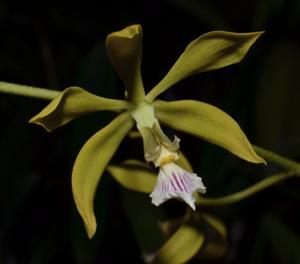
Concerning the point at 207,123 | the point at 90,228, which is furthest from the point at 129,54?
the point at 90,228

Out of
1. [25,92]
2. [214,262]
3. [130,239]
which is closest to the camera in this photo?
[25,92]

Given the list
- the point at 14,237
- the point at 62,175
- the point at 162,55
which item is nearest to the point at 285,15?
the point at 162,55

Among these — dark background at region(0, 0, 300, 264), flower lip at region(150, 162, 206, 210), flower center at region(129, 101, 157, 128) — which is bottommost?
dark background at region(0, 0, 300, 264)

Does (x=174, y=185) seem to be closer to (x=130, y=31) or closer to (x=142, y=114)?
(x=142, y=114)

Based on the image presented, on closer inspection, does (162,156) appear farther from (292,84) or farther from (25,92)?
(292,84)

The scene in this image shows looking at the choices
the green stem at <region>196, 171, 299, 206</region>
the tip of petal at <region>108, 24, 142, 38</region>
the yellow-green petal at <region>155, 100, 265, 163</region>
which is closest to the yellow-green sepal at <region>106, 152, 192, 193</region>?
the green stem at <region>196, 171, 299, 206</region>

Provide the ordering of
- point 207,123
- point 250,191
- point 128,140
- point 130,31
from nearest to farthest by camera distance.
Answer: point 130,31
point 207,123
point 250,191
point 128,140

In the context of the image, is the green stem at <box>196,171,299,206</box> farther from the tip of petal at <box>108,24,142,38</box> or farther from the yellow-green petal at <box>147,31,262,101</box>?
the tip of petal at <box>108,24,142,38</box>
